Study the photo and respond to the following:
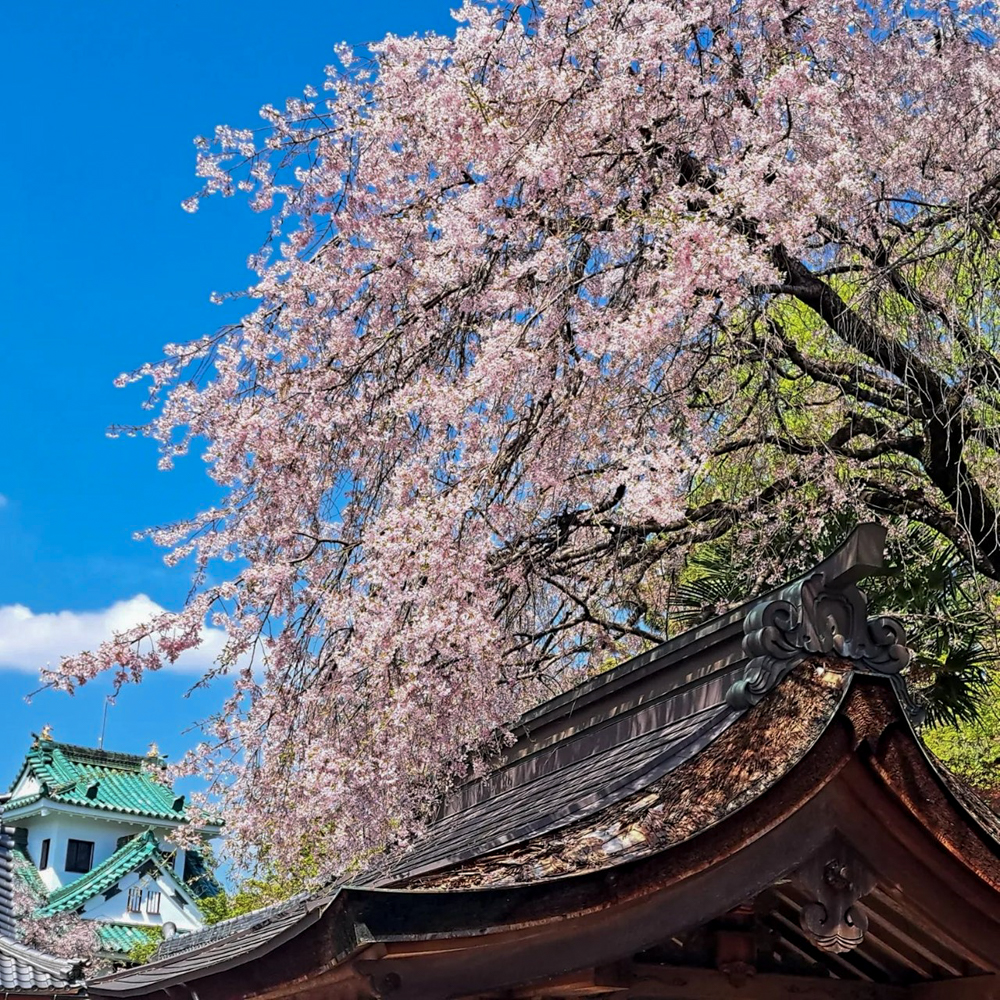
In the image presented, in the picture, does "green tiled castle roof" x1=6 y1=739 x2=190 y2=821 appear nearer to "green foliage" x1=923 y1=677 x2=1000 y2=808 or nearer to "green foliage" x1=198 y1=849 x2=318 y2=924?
"green foliage" x1=198 y1=849 x2=318 y2=924

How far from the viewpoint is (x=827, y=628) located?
3291mm

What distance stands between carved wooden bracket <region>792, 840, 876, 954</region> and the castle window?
36.2 m

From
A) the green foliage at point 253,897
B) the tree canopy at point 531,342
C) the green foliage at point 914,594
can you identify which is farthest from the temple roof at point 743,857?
the green foliage at point 253,897

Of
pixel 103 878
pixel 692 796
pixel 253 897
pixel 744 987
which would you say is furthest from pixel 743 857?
pixel 103 878

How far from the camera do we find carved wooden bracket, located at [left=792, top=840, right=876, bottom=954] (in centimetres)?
313

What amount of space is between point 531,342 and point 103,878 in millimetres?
29120

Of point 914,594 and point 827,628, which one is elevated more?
point 914,594

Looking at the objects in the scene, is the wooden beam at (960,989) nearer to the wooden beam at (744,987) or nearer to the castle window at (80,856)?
the wooden beam at (744,987)

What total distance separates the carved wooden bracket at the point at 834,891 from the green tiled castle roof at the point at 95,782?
34.1 m

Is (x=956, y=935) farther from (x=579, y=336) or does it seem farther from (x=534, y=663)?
(x=534, y=663)

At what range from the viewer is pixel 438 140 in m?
7.48

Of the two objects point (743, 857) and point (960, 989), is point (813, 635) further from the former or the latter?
point (960, 989)

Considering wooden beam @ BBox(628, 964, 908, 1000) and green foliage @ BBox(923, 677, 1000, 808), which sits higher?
green foliage @ BBox(923, 677, 1000, 808)

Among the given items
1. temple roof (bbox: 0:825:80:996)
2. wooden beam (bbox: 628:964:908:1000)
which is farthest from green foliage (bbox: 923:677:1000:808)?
temple roof (bbox: 0:825:80:996)
